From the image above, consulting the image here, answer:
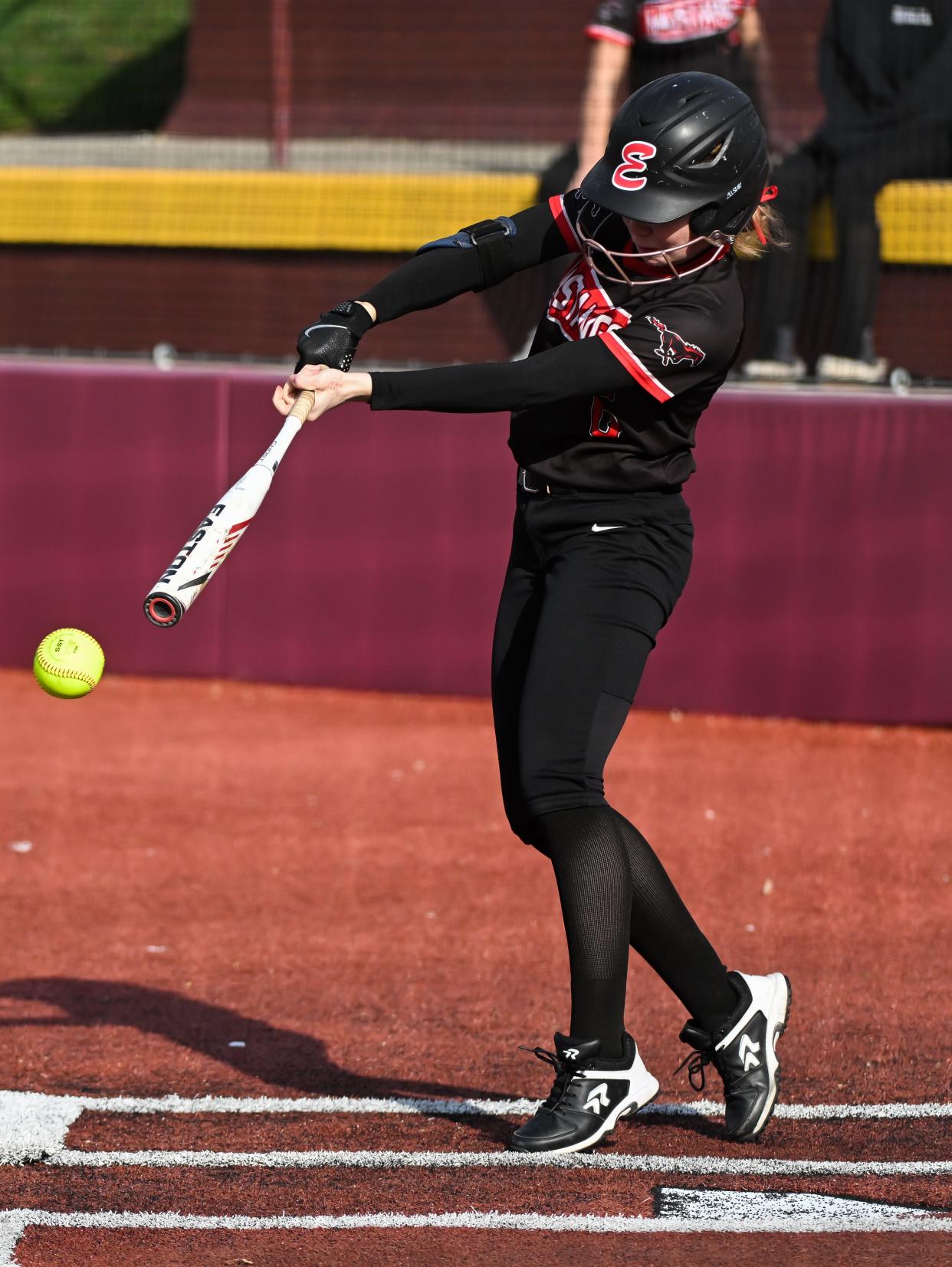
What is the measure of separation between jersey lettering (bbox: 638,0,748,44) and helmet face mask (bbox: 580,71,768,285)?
4.33 meters

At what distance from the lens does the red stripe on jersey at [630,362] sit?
336 cm

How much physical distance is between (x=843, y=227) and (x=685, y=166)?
4983 mm

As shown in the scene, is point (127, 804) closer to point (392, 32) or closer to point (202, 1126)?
point (202, 1126)

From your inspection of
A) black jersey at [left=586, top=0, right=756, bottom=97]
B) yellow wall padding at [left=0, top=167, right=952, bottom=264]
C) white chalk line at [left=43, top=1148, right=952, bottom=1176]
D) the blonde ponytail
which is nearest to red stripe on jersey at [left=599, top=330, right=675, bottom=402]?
the blonde ponytail

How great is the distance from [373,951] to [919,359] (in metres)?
4.45

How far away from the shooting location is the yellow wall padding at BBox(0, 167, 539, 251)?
366 inches

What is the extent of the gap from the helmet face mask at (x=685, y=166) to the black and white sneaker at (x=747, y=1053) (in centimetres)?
156

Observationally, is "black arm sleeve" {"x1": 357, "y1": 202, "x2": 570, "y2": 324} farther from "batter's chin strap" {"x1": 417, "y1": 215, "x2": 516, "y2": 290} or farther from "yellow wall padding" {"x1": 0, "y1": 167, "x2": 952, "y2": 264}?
"yellow wall padding" {"x1": 0, "y1": 167, "x2": 952, "y2": 264}

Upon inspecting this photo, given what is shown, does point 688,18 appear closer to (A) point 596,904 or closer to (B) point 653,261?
(B) point 653,261

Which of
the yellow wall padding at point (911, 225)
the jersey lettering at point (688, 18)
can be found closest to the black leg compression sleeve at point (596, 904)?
the jersey lettering at point (688, 18)

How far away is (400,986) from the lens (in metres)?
4.92

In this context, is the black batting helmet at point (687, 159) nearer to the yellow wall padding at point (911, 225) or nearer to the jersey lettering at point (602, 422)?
the jersey lettering at point (602, 422)

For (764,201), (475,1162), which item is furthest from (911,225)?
(475,1162)

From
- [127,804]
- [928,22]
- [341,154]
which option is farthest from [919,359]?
[127,804]
